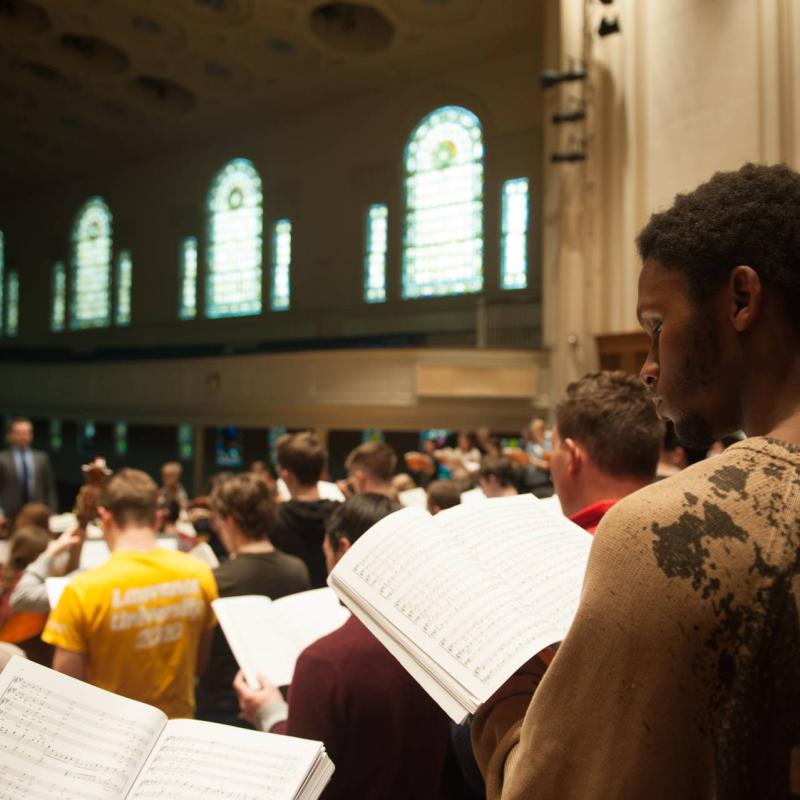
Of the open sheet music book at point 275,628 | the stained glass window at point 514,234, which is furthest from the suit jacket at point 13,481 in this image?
the stained glass window at point 514,234

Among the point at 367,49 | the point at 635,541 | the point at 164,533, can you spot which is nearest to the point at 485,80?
the point at 367,49

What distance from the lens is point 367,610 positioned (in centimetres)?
118

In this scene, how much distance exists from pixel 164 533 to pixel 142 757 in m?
4.34

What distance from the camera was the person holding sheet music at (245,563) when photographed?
3.14 metres

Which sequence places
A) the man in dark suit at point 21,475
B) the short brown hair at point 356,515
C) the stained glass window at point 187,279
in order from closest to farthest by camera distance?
the short brown hair at point 356,515 < the man in dark suit at point 21,475 < the stained glass window at point 187,279

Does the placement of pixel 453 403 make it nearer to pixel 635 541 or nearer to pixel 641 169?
pixel 641 169

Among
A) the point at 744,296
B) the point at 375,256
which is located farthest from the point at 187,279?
the point at 744,296

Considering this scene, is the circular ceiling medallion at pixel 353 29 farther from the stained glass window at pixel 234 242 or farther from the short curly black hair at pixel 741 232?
the short curly black hair at pixel 741 232

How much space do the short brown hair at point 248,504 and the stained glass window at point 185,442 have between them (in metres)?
14.6

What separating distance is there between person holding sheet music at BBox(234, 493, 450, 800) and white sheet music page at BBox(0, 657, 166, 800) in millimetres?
577

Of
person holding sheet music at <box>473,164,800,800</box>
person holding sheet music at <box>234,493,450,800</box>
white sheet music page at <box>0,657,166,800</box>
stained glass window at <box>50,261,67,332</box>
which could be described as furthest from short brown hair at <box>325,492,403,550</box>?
stained glass window at <box>50,261,67,332</box>

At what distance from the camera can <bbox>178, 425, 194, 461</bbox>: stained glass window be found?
1745 centimetres

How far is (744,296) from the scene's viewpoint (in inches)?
36.7

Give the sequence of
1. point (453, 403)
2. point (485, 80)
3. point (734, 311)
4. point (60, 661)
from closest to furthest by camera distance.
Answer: point (734, 311)
point (60, 661)
point (453, 403)
point (485, 80)
